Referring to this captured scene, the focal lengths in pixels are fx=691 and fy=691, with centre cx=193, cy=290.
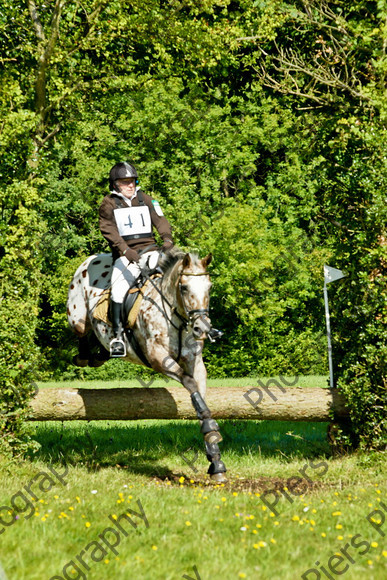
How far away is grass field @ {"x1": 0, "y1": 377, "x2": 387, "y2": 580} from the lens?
4961 millimetres

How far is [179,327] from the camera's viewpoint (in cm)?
816

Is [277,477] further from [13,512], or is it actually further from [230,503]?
[13,512]

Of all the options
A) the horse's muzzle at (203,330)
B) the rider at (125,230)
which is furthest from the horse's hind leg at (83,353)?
the horse's muzzle at (203,330)

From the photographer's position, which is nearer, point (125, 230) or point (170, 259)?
point (170, 259)

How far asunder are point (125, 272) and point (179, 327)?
1118 millimetres

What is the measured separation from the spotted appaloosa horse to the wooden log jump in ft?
1.91

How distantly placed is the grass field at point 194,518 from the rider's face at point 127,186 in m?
3.53

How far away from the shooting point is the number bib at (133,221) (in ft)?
28.2

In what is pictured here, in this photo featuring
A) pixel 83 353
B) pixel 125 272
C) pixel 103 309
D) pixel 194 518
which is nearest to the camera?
pixel 194 518

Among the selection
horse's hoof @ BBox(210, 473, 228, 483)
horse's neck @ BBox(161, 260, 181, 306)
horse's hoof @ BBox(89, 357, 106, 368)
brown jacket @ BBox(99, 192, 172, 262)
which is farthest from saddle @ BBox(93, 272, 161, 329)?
horse's hoof @ BBox(210, 473, 228, 483)

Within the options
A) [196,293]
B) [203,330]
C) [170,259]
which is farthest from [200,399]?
[170,259]

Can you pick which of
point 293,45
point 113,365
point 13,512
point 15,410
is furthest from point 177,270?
point 113,365

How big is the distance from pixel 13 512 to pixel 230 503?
199 centimetres

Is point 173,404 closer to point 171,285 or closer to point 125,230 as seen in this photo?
point 171,285
